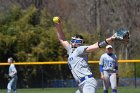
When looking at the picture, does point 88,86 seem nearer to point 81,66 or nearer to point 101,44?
point 81,66

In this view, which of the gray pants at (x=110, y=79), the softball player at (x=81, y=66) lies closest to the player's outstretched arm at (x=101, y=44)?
the softball player at (x=81, y=66)

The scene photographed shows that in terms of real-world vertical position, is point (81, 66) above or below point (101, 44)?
below

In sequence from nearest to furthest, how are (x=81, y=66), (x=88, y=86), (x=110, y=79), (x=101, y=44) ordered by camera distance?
(x=101, y=44) < (x=88, y=86) < (x=81, y=66) < (x=110, y=79)

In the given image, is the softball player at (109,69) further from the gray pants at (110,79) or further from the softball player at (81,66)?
the softball player at (81,66)

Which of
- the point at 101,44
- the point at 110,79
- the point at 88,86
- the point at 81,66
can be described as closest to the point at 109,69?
the point at 110,79

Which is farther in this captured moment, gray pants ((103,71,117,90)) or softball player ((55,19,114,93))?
gray pants ((103,71,117,90))

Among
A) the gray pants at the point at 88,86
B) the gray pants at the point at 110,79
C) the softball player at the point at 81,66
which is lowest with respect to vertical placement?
the gray pants at the point at 110,79

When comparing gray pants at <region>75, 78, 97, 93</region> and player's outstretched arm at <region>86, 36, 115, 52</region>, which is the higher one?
player's outstretched arm at <region>86, 36, 115, 52</region>

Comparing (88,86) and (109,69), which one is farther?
(109,69)

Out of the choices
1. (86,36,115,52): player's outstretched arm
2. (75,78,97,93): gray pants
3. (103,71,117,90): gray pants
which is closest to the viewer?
(86,36,115,52): player's outstretched arm

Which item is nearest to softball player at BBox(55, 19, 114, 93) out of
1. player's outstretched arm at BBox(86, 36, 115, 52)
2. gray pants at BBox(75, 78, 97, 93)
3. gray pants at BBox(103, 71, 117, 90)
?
gray pants at BBox(75, 78, 97, 93)

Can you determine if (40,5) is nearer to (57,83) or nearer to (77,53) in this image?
(57,83)

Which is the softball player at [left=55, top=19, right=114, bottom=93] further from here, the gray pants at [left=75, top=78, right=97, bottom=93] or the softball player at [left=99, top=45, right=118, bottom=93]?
the softball player at [left=99, top=45, right=118, bottom=93]

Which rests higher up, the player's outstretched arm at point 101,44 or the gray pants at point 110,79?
the player's outstretched arm at point 101,44
